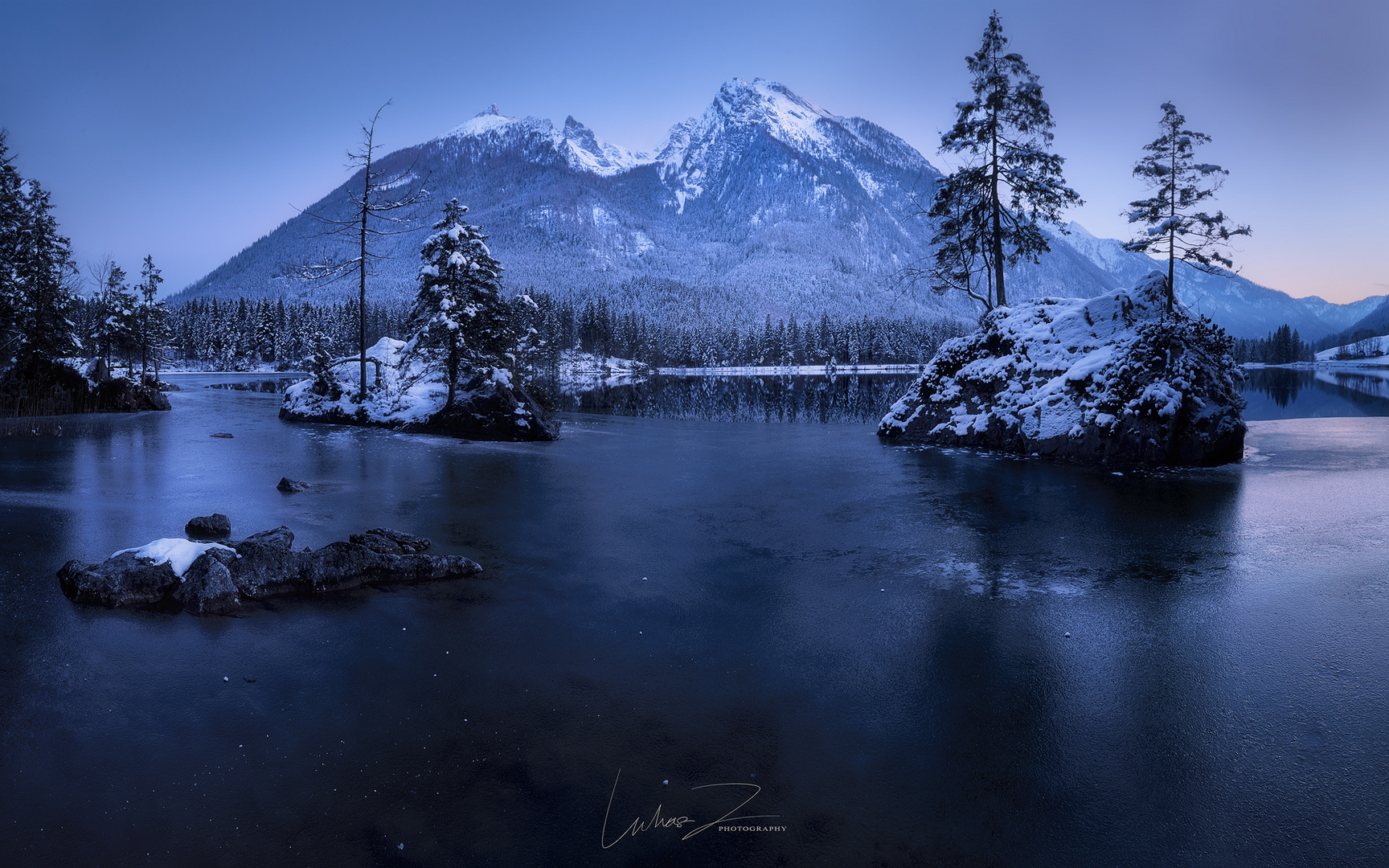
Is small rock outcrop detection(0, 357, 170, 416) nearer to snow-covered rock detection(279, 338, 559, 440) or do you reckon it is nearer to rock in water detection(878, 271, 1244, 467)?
snow-covered rock detection(279, 338, 559, 440)

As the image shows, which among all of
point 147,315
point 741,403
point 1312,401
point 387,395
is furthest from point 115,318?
point 1312,401

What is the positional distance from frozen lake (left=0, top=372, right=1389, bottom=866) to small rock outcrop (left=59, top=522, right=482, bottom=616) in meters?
0.32

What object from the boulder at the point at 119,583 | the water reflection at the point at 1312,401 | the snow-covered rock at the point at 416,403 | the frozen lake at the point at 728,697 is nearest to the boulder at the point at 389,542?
the frozen lake at the point at 728,697

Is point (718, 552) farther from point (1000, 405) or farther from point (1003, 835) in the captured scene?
point (1000, 405)

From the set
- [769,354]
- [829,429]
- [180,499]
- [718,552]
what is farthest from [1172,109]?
[769,354]

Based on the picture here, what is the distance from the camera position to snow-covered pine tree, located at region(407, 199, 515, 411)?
25.5 metres

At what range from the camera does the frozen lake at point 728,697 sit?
368cm

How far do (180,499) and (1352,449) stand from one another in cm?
2972

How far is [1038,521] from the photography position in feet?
37.4

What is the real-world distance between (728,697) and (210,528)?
8.58 metres

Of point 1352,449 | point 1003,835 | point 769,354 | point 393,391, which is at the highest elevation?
point 769,354

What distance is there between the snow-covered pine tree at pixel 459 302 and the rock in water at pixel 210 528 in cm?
1630

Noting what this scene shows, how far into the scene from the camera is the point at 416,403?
27.8 meters
